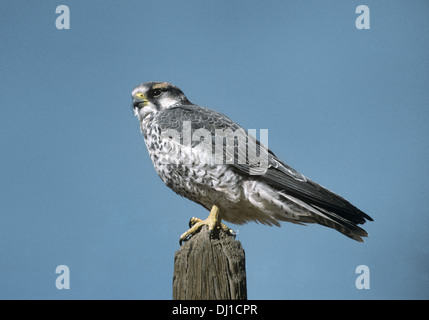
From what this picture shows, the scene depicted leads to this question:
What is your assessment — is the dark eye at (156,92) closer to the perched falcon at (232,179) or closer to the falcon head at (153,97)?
the falcon head at (153,97)

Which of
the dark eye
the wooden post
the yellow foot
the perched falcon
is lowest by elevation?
the wooden post

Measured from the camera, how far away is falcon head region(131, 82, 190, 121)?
4641 mm

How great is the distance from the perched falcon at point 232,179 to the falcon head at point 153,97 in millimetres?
380

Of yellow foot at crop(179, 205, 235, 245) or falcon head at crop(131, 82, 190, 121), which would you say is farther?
falcon head at crop(131, 82, 190, 121)

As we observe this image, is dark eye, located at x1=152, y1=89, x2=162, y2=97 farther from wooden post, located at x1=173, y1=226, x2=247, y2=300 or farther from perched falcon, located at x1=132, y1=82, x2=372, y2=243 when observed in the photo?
wooden post, located at x1=173, y1=226, x2=247, y2=300

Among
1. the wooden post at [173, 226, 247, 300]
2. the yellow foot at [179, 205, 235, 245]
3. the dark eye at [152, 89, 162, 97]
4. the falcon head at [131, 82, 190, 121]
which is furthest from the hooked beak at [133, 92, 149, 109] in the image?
the wooden post at [173, 226, 247, 300]

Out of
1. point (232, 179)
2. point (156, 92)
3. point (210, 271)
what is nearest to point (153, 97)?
point (156, 92)

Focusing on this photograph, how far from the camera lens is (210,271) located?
3.02 m

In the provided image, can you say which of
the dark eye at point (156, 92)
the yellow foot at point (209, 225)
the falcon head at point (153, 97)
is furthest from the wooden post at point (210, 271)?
the dark eye at point (156, 92)

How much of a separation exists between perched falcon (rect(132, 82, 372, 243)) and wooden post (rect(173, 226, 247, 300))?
513mm

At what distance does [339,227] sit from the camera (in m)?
3.84

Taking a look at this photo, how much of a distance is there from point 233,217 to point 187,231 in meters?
0.61

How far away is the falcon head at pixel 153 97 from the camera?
4.64 m
